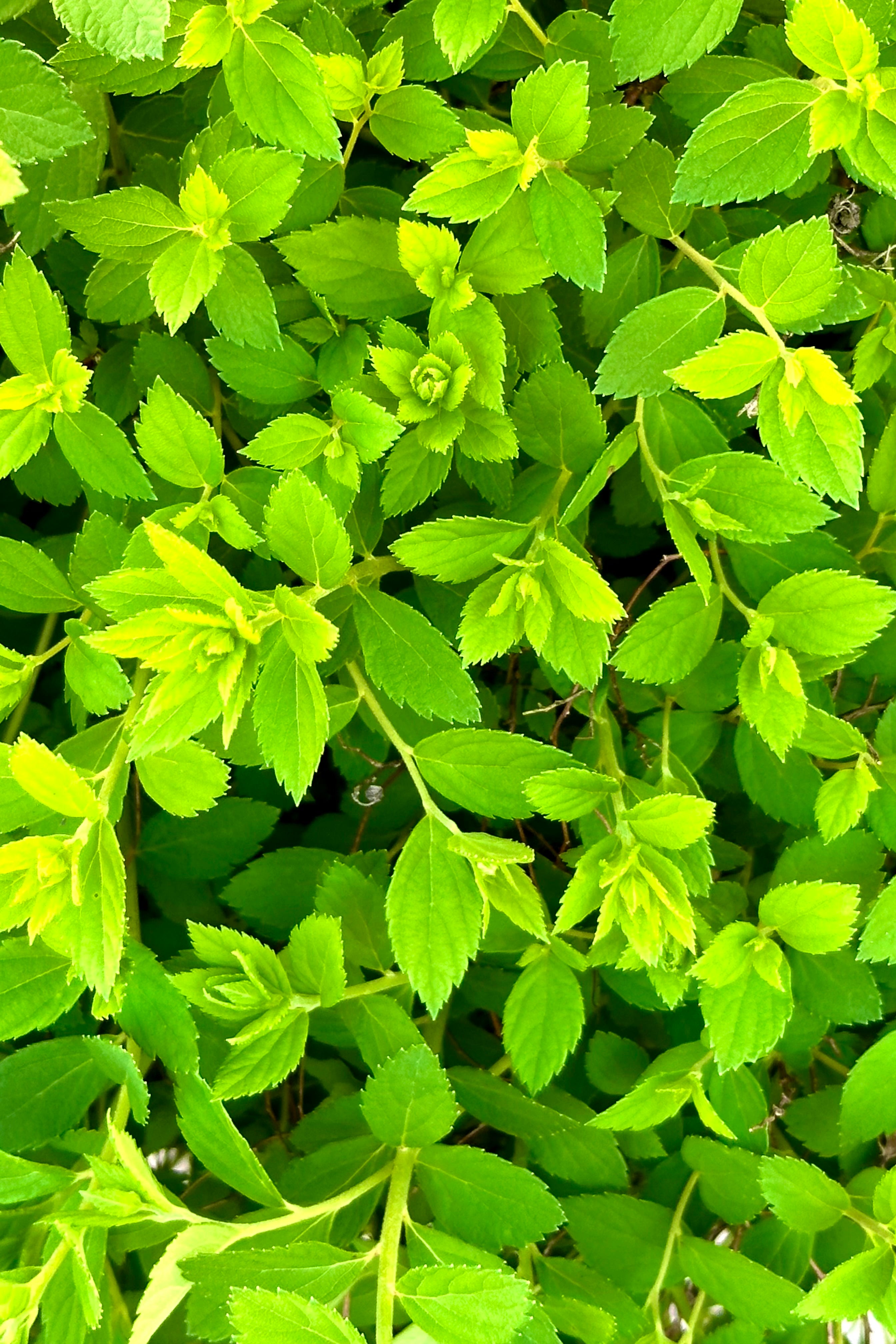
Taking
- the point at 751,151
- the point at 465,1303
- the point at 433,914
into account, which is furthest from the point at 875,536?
the point at 465,1303

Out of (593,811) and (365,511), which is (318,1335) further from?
(365,511)

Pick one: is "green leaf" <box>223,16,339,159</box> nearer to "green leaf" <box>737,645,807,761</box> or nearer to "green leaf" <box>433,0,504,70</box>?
"green leaf" <box>433,0,504,70</box>

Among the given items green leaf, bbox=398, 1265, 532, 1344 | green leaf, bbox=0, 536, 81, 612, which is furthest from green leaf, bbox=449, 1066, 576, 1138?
green leaf, bbox=0, 536, 81, 612

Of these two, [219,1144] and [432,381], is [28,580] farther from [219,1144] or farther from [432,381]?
[219,1144]

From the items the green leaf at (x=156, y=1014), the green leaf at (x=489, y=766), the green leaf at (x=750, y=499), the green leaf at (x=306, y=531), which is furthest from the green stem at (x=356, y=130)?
the green leaf at (x=156, y=1014)

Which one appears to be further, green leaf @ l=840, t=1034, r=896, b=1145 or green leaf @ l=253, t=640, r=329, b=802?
green leaf @ l=840, t=1034, r=896, b=1145
